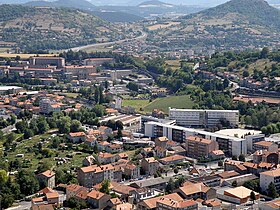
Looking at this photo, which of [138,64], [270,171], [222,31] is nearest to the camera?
[270,171]

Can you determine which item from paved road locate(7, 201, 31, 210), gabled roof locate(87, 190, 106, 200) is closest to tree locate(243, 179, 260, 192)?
gabled roof locate(87, 190, 106, 200)

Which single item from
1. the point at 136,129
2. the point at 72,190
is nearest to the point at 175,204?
the point at 72,190

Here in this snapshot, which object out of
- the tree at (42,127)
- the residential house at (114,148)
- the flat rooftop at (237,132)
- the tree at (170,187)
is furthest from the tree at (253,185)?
the tree at (42,127)

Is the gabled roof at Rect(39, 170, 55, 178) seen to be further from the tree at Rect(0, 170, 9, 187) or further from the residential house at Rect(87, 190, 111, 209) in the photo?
the residential house at Rect(87, 190, 111, 209)

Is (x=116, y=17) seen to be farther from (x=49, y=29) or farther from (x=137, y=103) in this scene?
(x=137, y=103)

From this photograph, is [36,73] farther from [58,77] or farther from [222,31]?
[222,31]

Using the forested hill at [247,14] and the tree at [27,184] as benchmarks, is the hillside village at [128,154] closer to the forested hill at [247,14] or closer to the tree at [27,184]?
the tree at [27,184]

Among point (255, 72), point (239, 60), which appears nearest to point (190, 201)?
point (255, 72)
